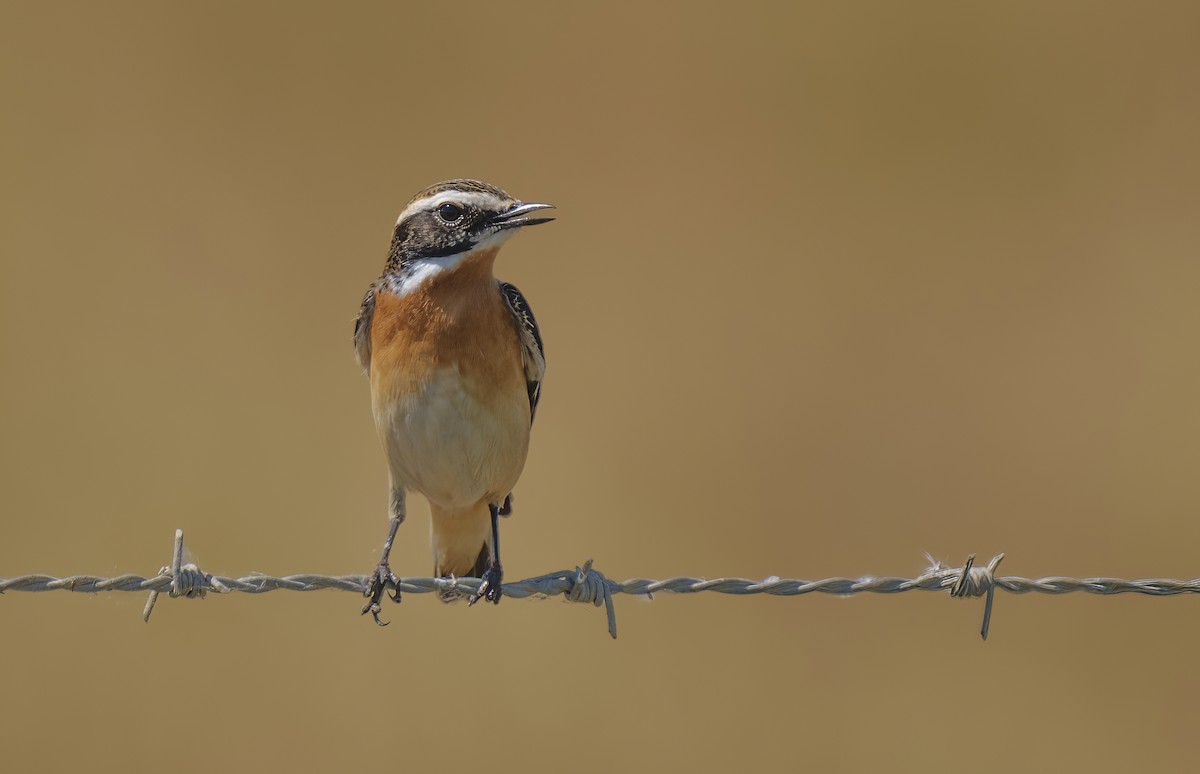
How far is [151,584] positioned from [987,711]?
7.64m

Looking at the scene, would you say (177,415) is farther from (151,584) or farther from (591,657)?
(151,584)

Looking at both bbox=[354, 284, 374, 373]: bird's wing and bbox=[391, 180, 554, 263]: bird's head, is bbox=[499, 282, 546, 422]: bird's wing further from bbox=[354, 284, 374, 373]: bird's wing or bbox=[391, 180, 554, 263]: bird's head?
bbox=[354, 284, 374, 373]: bird's wing

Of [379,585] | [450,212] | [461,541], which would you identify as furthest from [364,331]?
[461,541]

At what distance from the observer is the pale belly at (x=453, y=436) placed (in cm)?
695

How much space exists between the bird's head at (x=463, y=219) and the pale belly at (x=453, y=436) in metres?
0.68

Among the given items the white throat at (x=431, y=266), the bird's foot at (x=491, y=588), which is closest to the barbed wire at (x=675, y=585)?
the bird's foot at (x=491, y=588)

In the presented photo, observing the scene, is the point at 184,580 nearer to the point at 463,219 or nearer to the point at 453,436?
the point at 453,436

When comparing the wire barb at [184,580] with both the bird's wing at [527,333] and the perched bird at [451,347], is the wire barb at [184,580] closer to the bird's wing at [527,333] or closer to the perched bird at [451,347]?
the perched bird at [451,347]

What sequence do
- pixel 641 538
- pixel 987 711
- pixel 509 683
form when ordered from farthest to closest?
pixel 641 538 → pixel 509 683 → pixel 987 711

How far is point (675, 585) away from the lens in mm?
5617

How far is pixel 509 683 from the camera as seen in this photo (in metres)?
11.7

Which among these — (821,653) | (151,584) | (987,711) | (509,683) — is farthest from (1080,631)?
(151,584)

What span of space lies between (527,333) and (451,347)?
21.8 inches

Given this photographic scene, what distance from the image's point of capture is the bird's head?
275 inches
